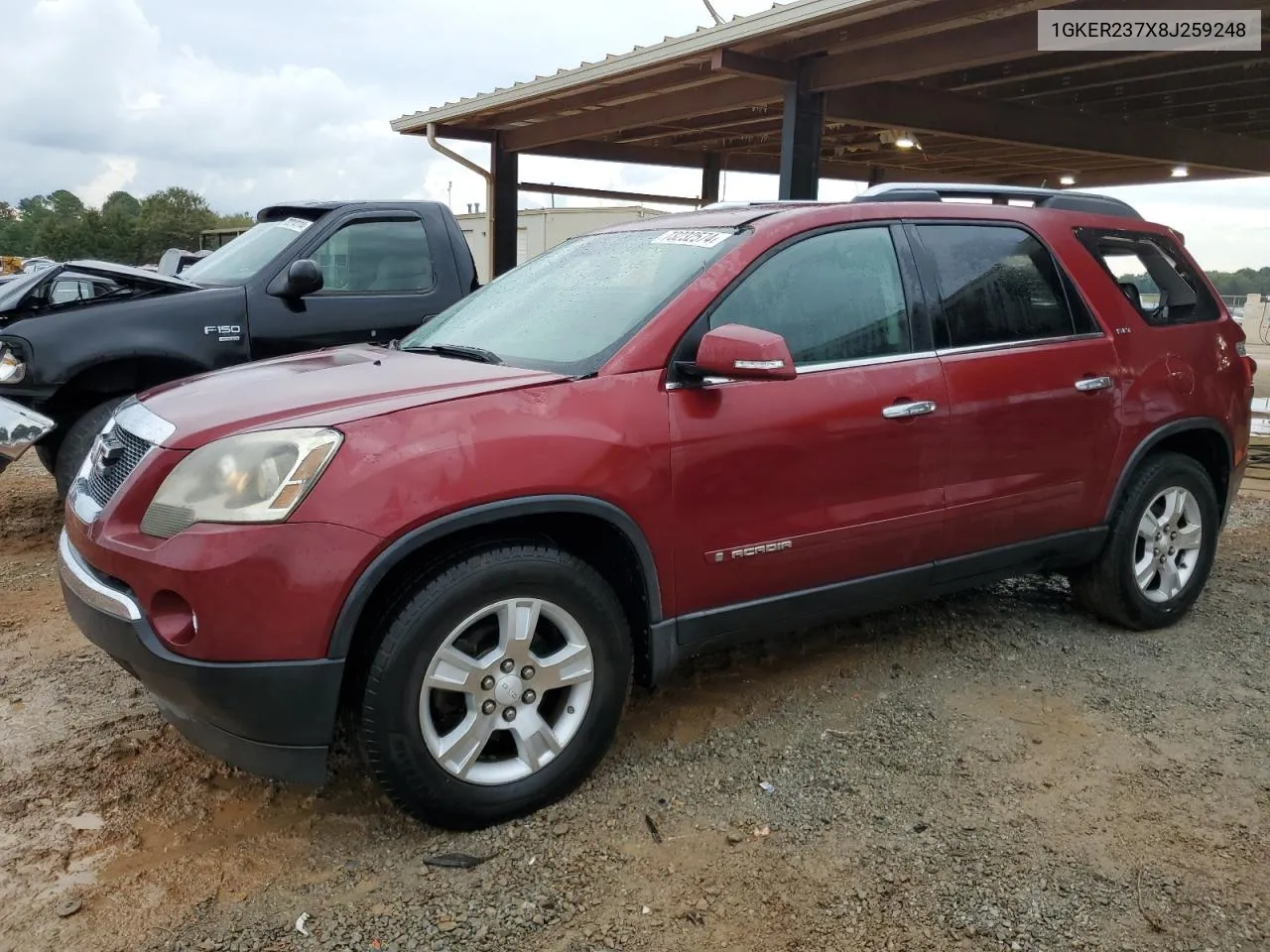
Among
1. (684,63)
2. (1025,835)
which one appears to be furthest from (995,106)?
(1025,835)

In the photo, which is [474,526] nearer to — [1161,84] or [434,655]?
[434,655]

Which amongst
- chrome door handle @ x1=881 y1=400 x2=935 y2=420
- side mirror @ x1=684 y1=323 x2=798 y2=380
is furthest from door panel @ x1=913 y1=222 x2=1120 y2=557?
side mirror @ x1=684 y1=323 x2=798 y2=380

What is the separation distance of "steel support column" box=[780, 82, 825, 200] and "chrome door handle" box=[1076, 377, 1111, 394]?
195 inches

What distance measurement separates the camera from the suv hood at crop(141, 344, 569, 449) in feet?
8.38

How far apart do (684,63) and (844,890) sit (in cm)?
738

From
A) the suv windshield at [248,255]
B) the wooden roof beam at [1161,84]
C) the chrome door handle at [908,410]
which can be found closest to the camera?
the chrome door handle at [908,410]

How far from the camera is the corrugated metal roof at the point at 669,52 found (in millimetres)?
6863

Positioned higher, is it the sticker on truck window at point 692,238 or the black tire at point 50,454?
the sticker on truck window at point 692,238

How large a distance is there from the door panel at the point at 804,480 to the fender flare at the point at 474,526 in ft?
0.40

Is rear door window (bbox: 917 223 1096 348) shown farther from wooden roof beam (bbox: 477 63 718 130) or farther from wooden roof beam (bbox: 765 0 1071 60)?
wooden roof beam (bbox: 477 63 718 130)

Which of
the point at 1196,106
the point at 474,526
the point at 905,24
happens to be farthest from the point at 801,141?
the point at 474,526

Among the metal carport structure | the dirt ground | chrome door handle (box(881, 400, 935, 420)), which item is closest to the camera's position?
the dirt ground

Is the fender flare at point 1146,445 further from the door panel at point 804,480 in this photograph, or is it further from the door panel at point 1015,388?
the door panel at point 804,480

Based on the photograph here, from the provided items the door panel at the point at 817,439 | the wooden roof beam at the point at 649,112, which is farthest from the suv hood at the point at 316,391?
the wooden roof beam at the point at 649,112
